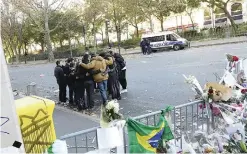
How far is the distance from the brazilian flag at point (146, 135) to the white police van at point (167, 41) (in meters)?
29.2

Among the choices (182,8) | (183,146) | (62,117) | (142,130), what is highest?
(182,8)

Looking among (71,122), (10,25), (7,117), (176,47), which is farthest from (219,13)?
(7,117)

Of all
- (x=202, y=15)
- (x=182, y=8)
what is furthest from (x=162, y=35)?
(x=202, y=15)

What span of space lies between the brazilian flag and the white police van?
1152 inches

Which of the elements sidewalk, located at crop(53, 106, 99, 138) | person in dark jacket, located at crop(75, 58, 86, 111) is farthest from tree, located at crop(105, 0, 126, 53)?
sidewalk, located at crop(53, 106, 99, 138)

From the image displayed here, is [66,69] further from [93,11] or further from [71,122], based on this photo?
[93,11]

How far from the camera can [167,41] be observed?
111 ft

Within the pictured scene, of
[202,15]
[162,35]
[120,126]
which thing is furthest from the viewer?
[202,15]

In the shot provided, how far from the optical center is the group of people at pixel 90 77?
10211mm

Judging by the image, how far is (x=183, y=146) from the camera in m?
4.55

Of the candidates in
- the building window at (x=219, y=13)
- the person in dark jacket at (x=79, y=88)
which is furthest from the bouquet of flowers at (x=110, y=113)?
the building window at (x=219, y=13)

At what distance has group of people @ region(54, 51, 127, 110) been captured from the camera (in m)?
10.2

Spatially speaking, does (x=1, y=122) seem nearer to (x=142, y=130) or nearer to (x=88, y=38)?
(x=142, y=130)

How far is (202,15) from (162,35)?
93.4 ft
